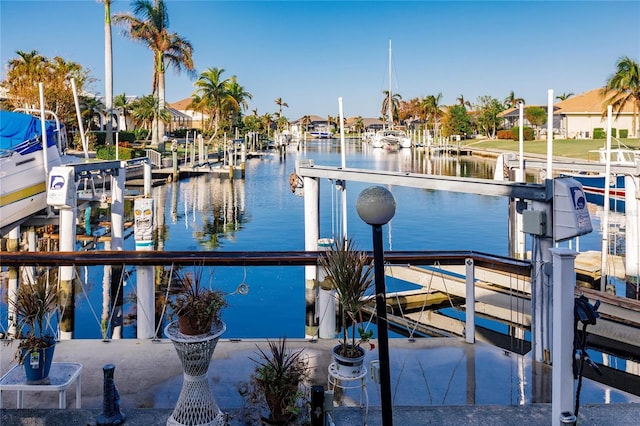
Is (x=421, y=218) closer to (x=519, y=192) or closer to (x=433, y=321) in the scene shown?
(x=433, y=321)

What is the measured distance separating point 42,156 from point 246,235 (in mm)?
10577

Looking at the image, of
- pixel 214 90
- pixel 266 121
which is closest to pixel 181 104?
pixel 266 121

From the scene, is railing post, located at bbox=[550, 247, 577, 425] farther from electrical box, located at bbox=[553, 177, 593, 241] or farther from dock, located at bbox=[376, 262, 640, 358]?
dock, located at bbox=[376, 262, 640, 358]

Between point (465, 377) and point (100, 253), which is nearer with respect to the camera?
point (465, 377)

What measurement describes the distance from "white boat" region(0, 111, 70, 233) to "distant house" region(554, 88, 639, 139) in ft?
188

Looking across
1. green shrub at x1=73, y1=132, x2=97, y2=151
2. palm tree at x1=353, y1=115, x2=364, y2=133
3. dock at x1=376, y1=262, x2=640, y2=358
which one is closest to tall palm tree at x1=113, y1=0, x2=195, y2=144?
green shrub at x1=73, y1=132, x2=97, y2=151

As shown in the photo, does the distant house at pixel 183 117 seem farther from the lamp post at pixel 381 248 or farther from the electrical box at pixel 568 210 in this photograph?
the lamp post at pixel 381 248

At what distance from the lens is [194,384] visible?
11.5 feet

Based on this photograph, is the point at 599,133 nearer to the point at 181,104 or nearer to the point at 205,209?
the point at 205,209

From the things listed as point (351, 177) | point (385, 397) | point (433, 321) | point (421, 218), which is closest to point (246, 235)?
point (421, 218)

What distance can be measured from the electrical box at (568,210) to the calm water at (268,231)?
2.36m

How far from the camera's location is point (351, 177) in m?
8.91

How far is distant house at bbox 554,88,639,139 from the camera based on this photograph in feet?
197

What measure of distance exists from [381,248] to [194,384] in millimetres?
1439
